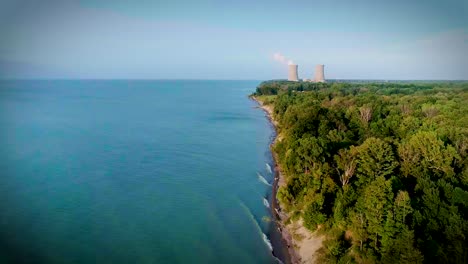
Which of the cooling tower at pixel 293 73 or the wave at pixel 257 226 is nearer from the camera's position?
the wave at pixel 257 226

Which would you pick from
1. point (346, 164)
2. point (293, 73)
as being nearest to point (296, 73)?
point (293, 73)

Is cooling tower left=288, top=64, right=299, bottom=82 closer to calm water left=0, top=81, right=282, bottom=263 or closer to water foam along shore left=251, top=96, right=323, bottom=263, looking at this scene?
calm water left=0, top=81, right=282, bottom=263

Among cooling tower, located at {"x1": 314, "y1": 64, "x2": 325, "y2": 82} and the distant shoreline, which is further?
cooling tower, located at {"x1": 314, "y1": 64, "x2": 325, "y2": 82}

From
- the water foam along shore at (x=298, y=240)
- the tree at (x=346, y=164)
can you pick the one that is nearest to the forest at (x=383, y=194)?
the tree at (x=346, y=164)

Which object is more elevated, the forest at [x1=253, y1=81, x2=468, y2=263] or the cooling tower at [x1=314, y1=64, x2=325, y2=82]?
the cooling tower at [x1=314, y1=64, x2=325, y2=82]

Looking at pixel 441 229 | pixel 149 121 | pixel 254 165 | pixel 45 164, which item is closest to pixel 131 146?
pixel 45 164

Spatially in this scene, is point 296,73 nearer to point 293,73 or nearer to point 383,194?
point 293,73

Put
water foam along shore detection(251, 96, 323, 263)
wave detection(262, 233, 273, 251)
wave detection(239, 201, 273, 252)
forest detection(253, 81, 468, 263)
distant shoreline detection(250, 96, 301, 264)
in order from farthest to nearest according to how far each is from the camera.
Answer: wave detection(239, 201, 273, 252)
wave detection(262, 233, 273, 251)
distant shoreline detection(250, 96, 301, 264)
water foam along shore detection(251, 96, 323, 263)
forest detection(253, 81, 468, 263)

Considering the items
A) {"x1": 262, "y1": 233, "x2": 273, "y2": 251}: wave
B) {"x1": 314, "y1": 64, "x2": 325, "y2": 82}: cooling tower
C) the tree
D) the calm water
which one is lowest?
{"x1": 262, "y1": 233, "x2": 273, "y2": 251}: wave

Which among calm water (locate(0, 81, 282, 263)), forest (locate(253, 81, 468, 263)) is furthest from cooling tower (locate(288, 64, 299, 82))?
forest (locate(253, 81, 468, 263))

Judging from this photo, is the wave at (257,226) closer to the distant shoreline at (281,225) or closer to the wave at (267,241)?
the wave at (267,241)
